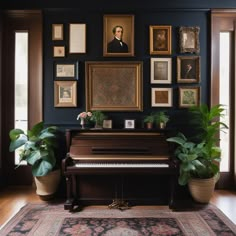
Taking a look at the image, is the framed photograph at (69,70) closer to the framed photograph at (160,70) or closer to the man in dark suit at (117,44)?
the man in dark suit at (117,44)

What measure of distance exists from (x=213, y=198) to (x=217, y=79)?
1749 millimetres

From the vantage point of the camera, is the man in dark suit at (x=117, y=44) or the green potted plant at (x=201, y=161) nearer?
the green potted plant at (x=201, y=161)

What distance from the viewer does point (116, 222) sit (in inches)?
99.7

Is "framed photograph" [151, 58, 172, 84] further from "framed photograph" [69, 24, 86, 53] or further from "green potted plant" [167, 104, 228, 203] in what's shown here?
"framed photograph" [69, 24, 86, 53]

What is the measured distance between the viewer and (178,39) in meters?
3.38

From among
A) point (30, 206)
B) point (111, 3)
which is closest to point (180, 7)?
point (111, 3)

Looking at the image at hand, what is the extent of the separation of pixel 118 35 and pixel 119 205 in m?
2.41

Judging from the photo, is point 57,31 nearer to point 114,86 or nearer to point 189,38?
point 114,86

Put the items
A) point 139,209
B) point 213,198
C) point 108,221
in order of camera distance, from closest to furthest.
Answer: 1. point 108,221
2. point 139,209
3. point 213,198

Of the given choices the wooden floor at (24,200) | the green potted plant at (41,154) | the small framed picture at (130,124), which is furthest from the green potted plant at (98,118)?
the wooden floor at (24,200)

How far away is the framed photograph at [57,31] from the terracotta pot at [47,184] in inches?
77.2

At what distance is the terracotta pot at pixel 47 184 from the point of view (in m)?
3.01

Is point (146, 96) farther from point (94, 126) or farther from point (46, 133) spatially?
point (46, 133)

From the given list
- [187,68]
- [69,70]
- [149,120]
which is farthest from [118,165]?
[187,68]
